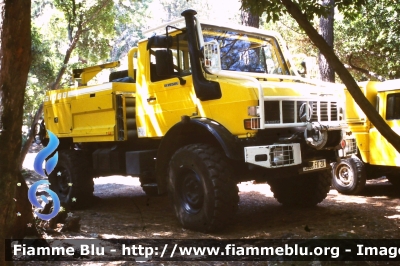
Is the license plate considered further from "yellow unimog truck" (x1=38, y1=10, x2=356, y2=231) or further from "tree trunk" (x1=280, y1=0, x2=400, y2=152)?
"tree trunk" (x1=280, y1=0, x2=400, y2=152)

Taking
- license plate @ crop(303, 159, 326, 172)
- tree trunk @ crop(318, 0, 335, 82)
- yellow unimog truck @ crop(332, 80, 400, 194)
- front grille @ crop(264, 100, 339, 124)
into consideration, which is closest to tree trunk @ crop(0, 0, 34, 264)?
front grille @ crop(264, 100, 339, 124)

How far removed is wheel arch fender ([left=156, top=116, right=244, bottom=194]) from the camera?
5375 mm

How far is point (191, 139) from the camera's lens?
6258mm

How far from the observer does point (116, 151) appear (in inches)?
290

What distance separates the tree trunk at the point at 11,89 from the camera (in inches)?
132

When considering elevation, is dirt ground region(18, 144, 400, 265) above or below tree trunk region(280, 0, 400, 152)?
below

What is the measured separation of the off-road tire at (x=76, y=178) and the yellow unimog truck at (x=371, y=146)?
4.93 m

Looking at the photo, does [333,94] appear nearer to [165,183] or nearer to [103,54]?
[165,183]

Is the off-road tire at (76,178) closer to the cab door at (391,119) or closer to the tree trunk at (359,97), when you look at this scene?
the tree trunk at (359,97)

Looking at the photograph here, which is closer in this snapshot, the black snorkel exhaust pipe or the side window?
the black snorkel exhaust pipe

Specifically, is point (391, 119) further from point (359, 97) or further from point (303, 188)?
point (359, 97)

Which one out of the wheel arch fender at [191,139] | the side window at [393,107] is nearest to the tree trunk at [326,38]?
the side window at [393,107]

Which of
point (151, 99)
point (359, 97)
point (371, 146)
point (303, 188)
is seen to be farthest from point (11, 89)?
point (371, 146)

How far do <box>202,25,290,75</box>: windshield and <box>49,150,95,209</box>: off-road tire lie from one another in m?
3.35
